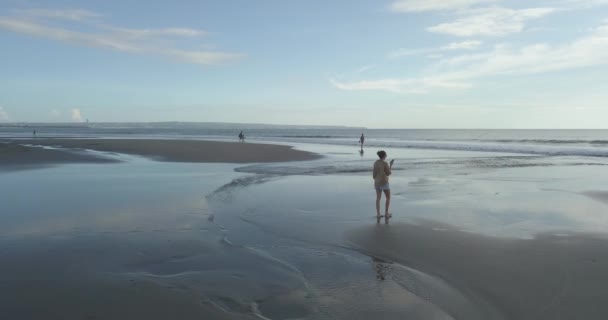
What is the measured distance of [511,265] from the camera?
6746 millimetres

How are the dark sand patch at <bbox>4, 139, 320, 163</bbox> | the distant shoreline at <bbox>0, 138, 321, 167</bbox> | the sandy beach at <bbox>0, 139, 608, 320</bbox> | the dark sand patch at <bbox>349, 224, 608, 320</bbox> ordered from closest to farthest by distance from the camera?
the sandy beach at <bbox>0, 139, 608, 320</bbox>
the dark sand patch at <bbox>349, 224, 608, 320</bbox>
the distant shoreline at <bbox>0, 138, 321, 167</bbox>
the dark sand patch at <bbox>4, 139, 320, 163</bbox>

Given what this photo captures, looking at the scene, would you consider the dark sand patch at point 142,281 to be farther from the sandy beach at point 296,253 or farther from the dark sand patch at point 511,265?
the dark sand patch at point 511,265

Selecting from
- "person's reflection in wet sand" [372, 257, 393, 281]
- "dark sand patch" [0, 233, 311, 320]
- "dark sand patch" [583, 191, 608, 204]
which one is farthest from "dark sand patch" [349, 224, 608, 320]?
"dark sand patch" [583, 191, 608, 204]

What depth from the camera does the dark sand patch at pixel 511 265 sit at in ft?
17.4

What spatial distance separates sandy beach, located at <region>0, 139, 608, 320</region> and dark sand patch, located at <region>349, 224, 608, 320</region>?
1.2 inches

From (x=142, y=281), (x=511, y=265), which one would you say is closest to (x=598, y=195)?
(x=511, y=265)

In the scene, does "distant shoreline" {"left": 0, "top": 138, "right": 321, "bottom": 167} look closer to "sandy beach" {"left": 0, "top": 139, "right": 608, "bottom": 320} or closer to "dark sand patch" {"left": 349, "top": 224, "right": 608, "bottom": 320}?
"sandy beach" {"left": 0, "top": 139, "right": 608, "bottom": 320}

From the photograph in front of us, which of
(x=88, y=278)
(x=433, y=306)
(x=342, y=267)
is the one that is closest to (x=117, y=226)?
(x=88, y=278)

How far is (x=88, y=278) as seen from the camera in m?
5.87

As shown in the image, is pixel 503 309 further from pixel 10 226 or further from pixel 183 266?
pixel 10 226

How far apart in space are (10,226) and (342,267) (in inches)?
283

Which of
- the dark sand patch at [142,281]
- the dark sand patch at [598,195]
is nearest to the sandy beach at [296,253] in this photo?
the dark sand patch at [142,281]

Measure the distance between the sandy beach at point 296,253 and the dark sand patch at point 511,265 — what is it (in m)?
0.03

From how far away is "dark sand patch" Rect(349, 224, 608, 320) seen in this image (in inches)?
209
